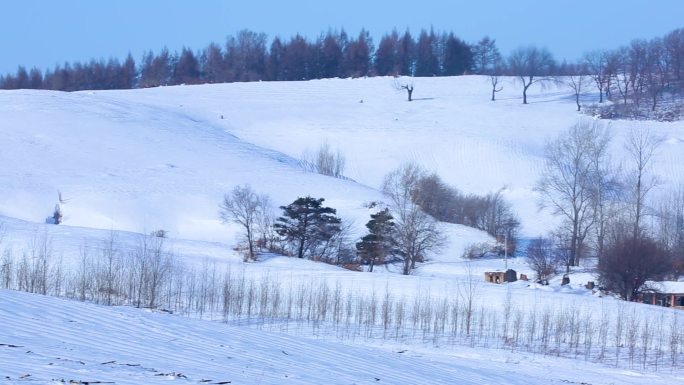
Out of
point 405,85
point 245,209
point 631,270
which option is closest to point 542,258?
point 631,270

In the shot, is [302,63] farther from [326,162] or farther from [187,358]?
[187,358]

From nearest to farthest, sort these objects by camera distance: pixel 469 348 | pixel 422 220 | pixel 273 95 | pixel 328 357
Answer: pixel 328 357
pixel 469 348
pixel 422 220
pixel 273 95

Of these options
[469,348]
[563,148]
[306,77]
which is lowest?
[469,348]

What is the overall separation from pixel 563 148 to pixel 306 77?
56.6 m

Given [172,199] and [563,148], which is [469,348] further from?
[563,148]

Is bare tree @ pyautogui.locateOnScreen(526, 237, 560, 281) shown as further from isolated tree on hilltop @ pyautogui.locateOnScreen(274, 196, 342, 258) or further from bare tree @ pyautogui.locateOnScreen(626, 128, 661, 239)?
isolated tree on hilltop @ pyautogui.locateOnScreen(274, 196, 342, 258)

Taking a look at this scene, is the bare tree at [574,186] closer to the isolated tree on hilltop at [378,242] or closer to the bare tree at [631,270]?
the isolated tree on hilltop at [378,242]

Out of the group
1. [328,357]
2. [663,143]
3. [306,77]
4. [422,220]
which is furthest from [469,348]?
[306,77]

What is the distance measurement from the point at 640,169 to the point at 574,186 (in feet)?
14.5

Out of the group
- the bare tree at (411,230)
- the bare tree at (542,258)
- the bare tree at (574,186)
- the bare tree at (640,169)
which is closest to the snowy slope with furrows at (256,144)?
the bare tree at (640,169)

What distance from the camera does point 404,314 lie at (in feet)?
88.0

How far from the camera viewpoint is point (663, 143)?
242 feet

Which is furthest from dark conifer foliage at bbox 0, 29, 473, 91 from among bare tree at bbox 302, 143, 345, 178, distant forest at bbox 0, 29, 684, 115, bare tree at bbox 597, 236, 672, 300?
bare tree at bbox 597, 236, 672, 300

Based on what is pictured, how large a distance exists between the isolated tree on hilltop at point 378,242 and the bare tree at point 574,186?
11.0m
